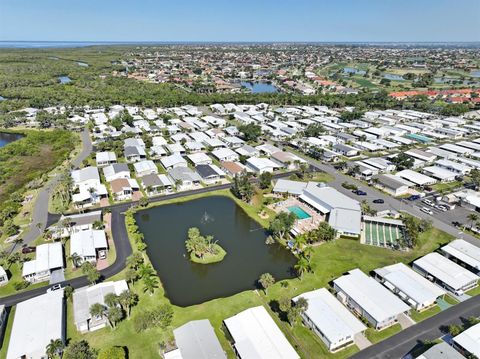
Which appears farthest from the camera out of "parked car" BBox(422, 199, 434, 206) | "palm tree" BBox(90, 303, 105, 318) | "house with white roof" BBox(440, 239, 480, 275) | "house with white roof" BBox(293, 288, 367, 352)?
"parked car" BBox(422, 199, 434, 206)

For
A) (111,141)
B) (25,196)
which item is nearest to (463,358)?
(25,196)

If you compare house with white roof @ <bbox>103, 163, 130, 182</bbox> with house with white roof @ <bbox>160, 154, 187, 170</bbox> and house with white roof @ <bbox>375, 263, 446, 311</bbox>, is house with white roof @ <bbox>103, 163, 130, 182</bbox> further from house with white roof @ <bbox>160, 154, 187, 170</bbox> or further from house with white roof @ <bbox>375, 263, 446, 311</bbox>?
house with white roof @ <bbox>375, 263, 446, 311</bbox>

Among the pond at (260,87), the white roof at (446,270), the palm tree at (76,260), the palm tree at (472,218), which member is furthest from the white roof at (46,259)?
the pond at (260,87)

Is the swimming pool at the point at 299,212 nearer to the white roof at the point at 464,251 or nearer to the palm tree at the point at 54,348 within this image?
the white roof at the point at 464,251

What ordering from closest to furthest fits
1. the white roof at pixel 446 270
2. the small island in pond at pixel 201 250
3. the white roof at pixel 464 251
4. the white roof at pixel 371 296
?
1. the white roof at pixel 371 296
2. the white roof at pixel 446 270
3. the white roof at pixel 464 251
4. the small island in pond at pixel 201 250

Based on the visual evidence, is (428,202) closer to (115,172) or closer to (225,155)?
(225,155)

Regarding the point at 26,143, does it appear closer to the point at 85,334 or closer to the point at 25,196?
the point at 25,196

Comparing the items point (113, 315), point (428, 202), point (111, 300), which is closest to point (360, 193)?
point (428, 202)

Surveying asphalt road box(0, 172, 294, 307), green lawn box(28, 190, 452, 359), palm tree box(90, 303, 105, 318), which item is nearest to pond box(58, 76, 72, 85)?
asphalt road box(0, 172, 294, 307)
